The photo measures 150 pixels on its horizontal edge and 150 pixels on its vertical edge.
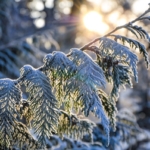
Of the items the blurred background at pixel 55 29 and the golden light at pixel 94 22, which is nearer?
the blurred background at pixel 55 29

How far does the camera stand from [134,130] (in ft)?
9.55

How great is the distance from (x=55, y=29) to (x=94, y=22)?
159 inches

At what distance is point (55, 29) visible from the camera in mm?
5129

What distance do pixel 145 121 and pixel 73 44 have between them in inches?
161

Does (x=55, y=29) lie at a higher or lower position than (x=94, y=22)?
lower

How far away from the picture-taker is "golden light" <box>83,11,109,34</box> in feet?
28.7

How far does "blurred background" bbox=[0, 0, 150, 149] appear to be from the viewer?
3.90m

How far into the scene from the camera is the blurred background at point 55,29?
3900mm

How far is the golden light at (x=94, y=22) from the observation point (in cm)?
874

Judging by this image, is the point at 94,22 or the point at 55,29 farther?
the point at 94,22

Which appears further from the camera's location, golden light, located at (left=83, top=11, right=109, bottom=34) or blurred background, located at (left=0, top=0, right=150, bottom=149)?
golden light, located at (left=83, top=11, right=109, bottom=34)

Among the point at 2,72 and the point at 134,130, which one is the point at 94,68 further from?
the point at 2,72

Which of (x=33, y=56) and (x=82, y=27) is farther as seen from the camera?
(x=82, y=27)

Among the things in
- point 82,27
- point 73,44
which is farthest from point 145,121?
point 73,44
